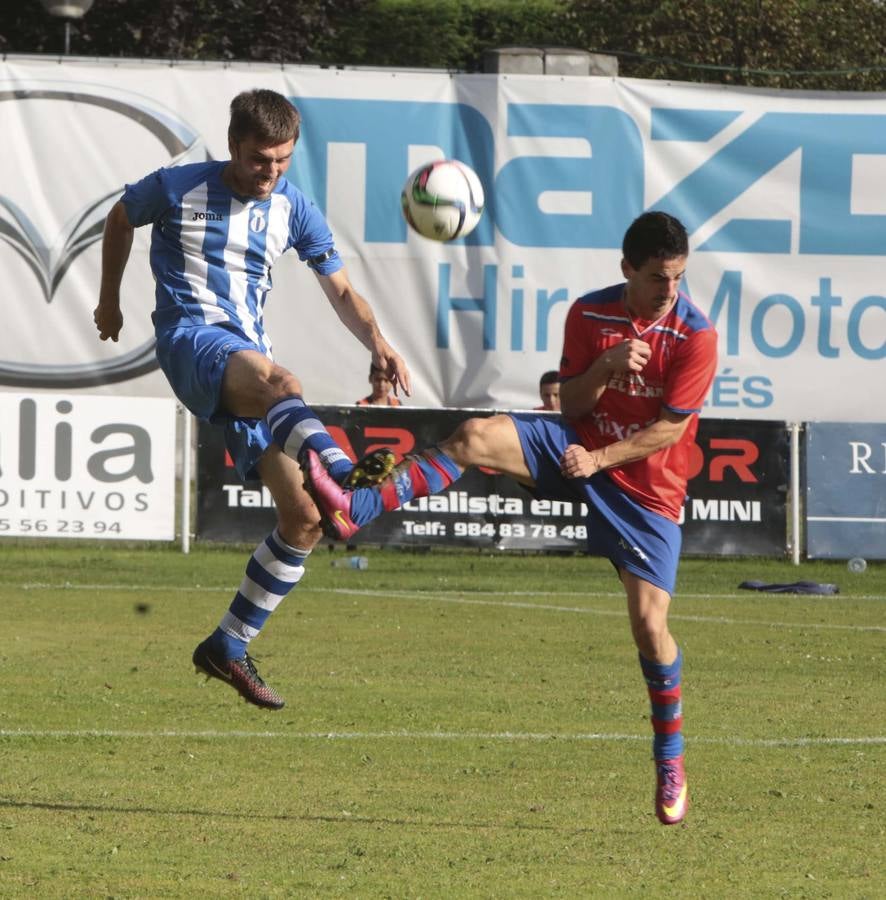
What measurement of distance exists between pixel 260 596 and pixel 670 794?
205 cm

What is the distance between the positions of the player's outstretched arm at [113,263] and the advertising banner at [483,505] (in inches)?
398

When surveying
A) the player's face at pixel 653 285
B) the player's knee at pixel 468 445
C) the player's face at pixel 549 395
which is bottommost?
the player's face at pixel 549 395

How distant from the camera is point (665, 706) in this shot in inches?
295

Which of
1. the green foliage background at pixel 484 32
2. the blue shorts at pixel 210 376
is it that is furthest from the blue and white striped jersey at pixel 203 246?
the green foliage background at pixel 484 32

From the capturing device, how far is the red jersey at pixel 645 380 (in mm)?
7457

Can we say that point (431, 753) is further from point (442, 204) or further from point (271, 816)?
point (442, 204)

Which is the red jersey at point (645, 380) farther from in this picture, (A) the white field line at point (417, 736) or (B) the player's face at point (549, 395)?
(B) the player's face at point (549, 395)

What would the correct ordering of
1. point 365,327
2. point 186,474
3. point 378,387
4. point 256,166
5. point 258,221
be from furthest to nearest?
point 378,387 → point 186,474 → point 365,327 → point 258,221 → point 256,166

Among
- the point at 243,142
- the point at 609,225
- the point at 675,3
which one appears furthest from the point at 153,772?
the point at 675,3

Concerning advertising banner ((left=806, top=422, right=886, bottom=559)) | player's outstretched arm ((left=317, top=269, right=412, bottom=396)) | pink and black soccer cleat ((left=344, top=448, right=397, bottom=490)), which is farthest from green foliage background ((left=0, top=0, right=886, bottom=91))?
pink and black soccer cleat ((left=344, top=448, right=397, bottom=490))

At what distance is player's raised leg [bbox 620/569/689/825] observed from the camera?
736 centimetres

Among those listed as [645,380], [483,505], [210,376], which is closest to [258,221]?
[210,376]

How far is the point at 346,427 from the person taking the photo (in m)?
18.5

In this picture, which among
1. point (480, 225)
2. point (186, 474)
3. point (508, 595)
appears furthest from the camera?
point (480, 225)
